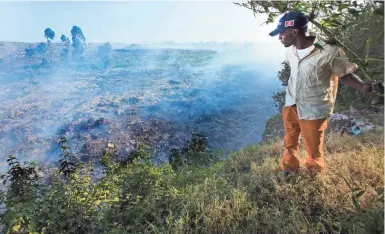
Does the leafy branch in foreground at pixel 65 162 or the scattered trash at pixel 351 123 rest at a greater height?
the leafy branch in foreground at pixel 65 162

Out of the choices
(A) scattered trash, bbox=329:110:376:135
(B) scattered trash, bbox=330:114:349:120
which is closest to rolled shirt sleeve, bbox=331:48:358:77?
(A) scattered trash, bbox=329:110:376:135

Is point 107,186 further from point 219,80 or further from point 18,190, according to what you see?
point 219,80

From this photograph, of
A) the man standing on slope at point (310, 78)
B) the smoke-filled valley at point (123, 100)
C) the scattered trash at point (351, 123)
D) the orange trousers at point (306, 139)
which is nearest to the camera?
the man standing on slope at point (310, 78)

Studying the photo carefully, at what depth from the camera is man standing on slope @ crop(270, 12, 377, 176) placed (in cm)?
248

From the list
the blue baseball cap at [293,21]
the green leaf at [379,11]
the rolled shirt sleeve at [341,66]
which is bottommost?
the rolled shirt sleeve at [341,66]

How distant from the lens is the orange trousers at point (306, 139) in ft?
9.25

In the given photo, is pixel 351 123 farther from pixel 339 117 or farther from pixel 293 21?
pixel 293 21

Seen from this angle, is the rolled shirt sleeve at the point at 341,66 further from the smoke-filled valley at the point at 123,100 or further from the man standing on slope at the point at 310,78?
the smoke-filled valley at the point at 123,100

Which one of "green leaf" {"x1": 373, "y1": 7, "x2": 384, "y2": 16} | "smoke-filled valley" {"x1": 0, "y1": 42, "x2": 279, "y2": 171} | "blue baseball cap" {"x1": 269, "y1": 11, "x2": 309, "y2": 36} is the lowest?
"smoke-filled valley" {"x1": 0, "y1": 42, "x2": 279, "y2": 171}

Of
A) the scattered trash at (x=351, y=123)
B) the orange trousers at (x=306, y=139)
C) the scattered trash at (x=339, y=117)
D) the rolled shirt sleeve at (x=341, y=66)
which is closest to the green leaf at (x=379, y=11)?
the rolled shirt sleeve at (x=341, y=66)

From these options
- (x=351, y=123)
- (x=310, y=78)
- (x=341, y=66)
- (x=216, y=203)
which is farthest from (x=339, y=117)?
(x=216, y=203)

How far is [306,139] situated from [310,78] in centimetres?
61

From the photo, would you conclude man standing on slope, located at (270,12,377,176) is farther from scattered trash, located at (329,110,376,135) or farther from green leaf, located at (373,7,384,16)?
scattered trash, located at (329,110,376,135)

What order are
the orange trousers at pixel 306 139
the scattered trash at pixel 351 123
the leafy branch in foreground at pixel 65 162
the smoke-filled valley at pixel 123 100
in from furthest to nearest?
the smoke-filled valley at pixel 123 100, the scattered trash at pixel 351 123, the leafy branch in foreground at pixel 65 162, the orange trousers at pixel 306 139
